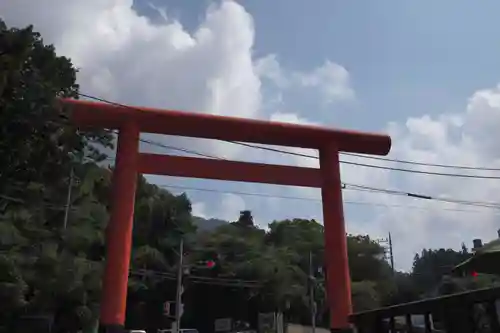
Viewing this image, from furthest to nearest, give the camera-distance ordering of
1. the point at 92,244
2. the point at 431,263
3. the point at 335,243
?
the point at 431,263 < the point at 92,244 < the point at 335,243

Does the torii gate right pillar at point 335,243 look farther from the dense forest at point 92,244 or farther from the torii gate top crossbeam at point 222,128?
the dense forest at point 92,244

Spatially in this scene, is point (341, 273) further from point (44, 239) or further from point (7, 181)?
point (44, 239)

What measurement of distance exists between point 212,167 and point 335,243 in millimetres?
3499

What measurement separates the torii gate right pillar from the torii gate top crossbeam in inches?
18.5

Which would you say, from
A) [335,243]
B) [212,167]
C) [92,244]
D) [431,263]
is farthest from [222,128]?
[431,263]

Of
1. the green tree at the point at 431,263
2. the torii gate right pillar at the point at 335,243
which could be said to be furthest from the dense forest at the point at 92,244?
the torii gate right pillar at the point at 335,243

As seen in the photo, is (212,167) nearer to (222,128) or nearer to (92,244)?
(222,128)

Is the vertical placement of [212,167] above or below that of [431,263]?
below

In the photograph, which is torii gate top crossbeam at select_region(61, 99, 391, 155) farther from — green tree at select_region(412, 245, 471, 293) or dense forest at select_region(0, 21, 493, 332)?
green tree at select_region(412, 245, 471, 293)

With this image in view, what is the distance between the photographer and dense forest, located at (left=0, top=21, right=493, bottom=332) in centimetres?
1111

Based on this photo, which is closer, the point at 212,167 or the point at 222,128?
the point at 222,128

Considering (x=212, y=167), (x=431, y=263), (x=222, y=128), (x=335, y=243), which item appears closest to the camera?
(x=222, y=128)

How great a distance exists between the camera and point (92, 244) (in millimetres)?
20969

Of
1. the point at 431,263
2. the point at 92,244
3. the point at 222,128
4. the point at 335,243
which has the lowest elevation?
the point at 335,243
